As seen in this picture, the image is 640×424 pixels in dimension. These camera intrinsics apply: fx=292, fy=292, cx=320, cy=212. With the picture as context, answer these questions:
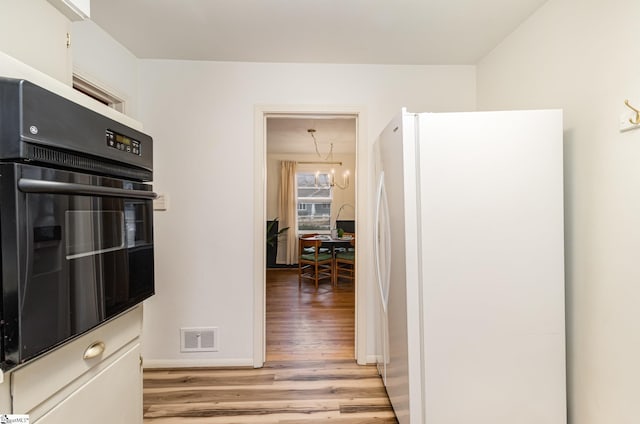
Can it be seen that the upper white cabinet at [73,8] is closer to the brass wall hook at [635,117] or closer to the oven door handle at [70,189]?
the oven door handle at [70,189]

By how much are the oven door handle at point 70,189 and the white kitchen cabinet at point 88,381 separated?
0.44 m

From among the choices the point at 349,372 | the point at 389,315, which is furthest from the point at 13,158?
the point at 349,372

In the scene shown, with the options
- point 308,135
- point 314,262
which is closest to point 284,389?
point 314,262

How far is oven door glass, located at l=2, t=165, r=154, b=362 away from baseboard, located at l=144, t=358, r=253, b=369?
144cm

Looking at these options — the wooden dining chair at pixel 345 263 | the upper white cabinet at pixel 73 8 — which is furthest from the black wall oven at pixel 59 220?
the wooden dining chair at pixel 345 263

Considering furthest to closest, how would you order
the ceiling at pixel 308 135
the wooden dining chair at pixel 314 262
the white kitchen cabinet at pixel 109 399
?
1. the wooden dining chair at pixel 314 262
2. the ceiling at pixel 308 135
3. the white kitchen cabinet at pixel 109 399

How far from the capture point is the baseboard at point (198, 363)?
7.45ft

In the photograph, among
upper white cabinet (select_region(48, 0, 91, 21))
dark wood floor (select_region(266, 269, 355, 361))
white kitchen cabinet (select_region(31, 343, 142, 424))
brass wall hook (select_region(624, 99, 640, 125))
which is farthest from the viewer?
dark wood floor (select_region(266, 269, 355, 361))

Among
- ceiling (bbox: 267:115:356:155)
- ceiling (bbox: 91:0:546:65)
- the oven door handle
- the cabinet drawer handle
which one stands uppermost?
ceiling (bbox: 267:115:356:155)

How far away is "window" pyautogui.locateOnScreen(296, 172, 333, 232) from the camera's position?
6.28 meters

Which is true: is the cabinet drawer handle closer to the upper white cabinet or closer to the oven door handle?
the oven door handle

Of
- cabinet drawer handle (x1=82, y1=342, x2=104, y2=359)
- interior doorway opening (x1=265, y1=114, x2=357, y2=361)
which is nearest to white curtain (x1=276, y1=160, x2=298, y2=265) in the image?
interior doorway opening (x1=265, y1=114, x2=357, y2=361)

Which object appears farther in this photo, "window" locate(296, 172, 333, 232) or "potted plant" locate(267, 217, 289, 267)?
"window" locate(296, 172, 333, 232)

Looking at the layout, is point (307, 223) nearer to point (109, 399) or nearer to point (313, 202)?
point (313, 202)
